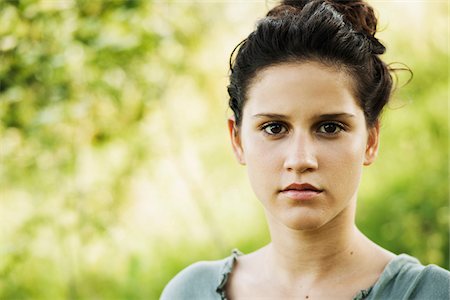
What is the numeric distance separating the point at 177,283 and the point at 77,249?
6.62 ft

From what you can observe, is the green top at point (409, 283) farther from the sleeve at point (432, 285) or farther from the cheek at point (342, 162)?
the cheek at point (342, 162)

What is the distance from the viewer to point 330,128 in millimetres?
1430

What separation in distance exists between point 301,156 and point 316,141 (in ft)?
0.16

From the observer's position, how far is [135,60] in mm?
3252

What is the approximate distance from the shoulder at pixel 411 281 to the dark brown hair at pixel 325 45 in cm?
32

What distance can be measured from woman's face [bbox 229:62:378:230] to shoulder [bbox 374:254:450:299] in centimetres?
18

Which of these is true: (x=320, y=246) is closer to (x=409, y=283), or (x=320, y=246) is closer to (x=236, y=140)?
(x=409, y=283)

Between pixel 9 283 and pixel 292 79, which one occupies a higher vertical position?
pixel 9 283

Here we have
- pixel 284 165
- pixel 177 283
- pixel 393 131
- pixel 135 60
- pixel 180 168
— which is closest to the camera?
pixel 284 165

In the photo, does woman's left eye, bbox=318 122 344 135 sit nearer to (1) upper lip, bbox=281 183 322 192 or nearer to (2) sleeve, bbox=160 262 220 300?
(1) upper lip, bbox=281 183 322 192

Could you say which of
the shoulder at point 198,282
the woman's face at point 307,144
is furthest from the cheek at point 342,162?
the shoulder at point 198,282

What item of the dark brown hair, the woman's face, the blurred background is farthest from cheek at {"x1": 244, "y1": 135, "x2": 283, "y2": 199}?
the blurred background

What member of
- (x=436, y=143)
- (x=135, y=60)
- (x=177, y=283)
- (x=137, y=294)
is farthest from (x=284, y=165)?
(x=137, y=294)

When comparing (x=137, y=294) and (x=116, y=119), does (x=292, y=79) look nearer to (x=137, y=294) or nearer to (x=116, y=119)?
(x=116, y=119)
